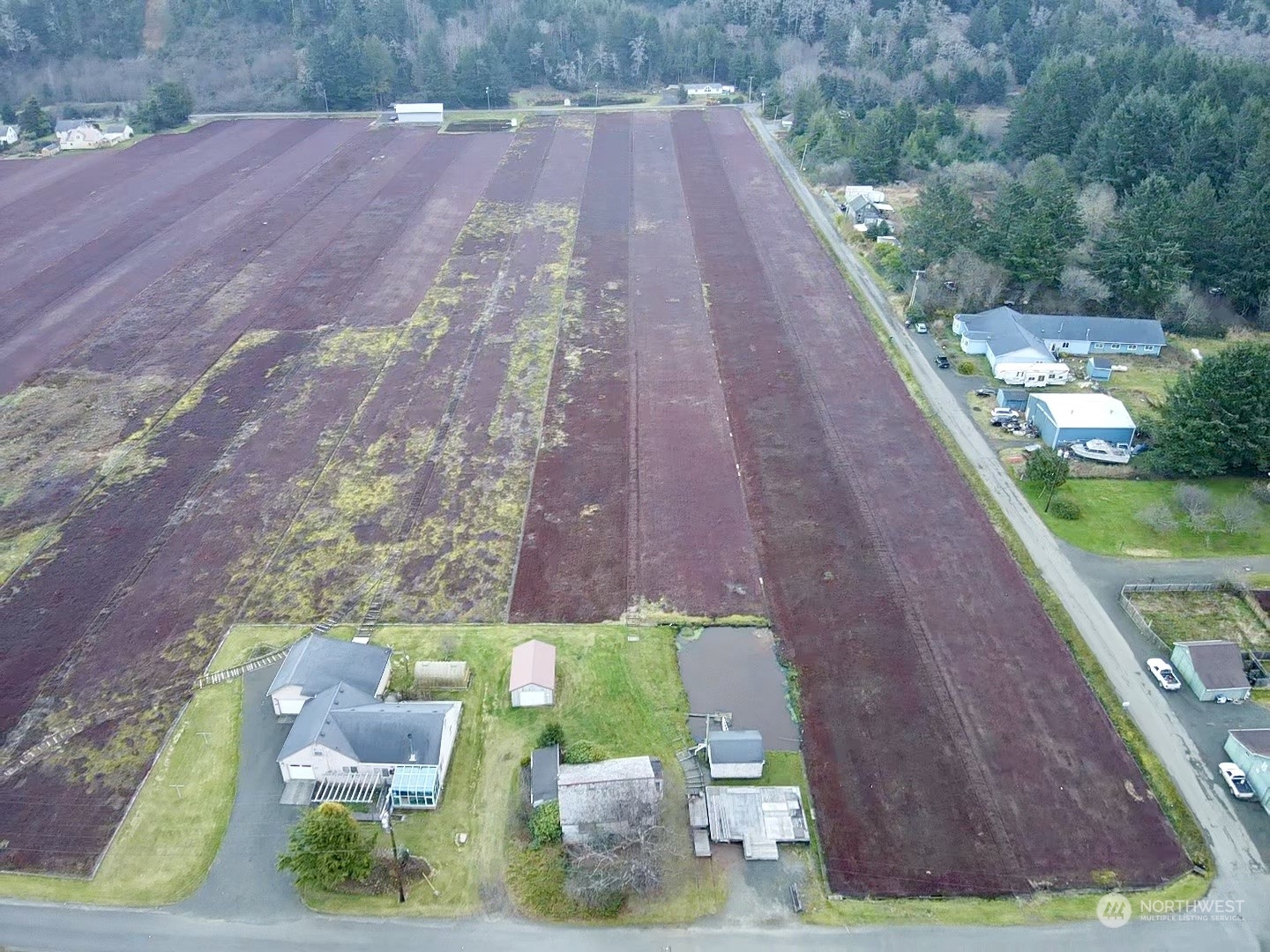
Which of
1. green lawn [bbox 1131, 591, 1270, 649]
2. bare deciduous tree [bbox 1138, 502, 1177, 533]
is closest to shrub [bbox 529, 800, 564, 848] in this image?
green lawn [bbox 1131, 591, 1270, 649]

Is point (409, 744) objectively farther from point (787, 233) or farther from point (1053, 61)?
point (1053, 61)

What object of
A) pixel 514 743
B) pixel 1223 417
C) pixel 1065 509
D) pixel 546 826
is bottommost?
pixel 514 743

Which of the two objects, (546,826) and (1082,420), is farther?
(1082,420)

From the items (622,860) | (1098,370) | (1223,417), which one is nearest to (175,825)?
(622,860)

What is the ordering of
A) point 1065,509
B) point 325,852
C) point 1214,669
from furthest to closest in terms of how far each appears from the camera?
1. point 1065,509
2. point 1214,669
3. point 325,852

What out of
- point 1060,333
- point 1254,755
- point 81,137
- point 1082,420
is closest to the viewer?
point 1254,755

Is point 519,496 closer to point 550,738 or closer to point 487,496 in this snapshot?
point 487,496
